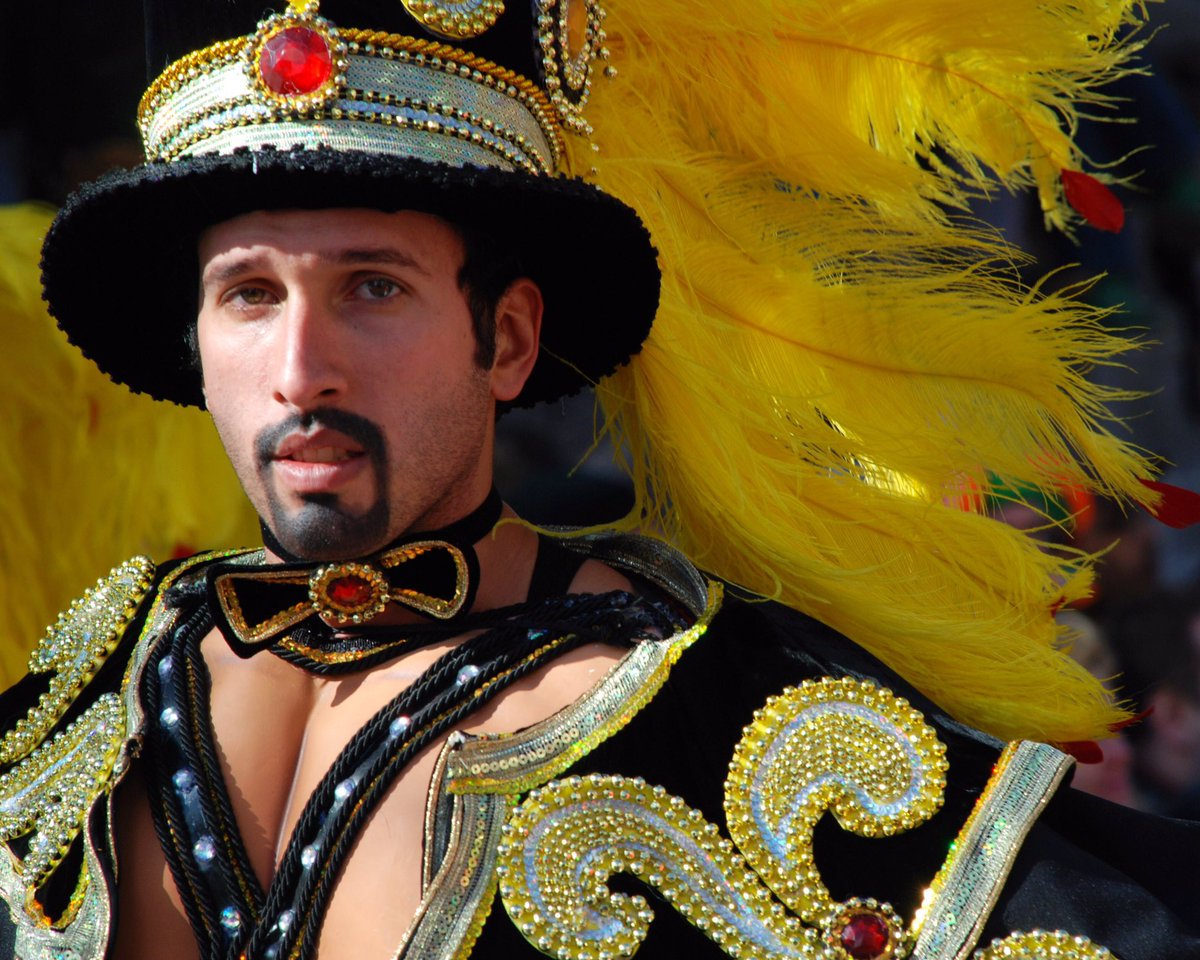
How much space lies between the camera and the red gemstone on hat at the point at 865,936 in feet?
5.53

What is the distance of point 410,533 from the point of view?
1957 mm

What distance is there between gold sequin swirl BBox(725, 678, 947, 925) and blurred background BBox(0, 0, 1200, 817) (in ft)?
Answer: 1.93

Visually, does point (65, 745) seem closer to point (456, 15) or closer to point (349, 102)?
point (349, 102)

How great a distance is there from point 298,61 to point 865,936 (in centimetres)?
126

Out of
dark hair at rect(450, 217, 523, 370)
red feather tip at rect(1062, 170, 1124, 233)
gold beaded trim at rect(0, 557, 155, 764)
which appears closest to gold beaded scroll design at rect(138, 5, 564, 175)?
dark hair at rect(450, 217, 523, 370)

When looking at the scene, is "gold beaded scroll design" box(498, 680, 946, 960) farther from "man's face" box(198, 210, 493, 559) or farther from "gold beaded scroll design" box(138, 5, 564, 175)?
"gold beaded scroll design" box(138, 5, 564, 175)

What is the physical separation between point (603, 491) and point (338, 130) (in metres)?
1.37

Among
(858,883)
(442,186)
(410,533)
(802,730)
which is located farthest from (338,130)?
(858,883)

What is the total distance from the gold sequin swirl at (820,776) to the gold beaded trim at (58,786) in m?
0.81

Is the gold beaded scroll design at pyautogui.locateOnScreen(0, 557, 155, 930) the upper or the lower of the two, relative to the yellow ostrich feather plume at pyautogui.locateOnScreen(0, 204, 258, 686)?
lower

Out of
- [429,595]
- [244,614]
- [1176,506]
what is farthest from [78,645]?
[1176,506]

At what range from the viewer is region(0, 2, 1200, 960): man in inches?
67.1

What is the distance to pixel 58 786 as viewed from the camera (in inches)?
75.5

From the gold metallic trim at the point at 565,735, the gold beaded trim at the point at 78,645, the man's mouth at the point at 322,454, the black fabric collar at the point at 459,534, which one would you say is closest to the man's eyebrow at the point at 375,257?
the man's mouth at the point at 322,454
